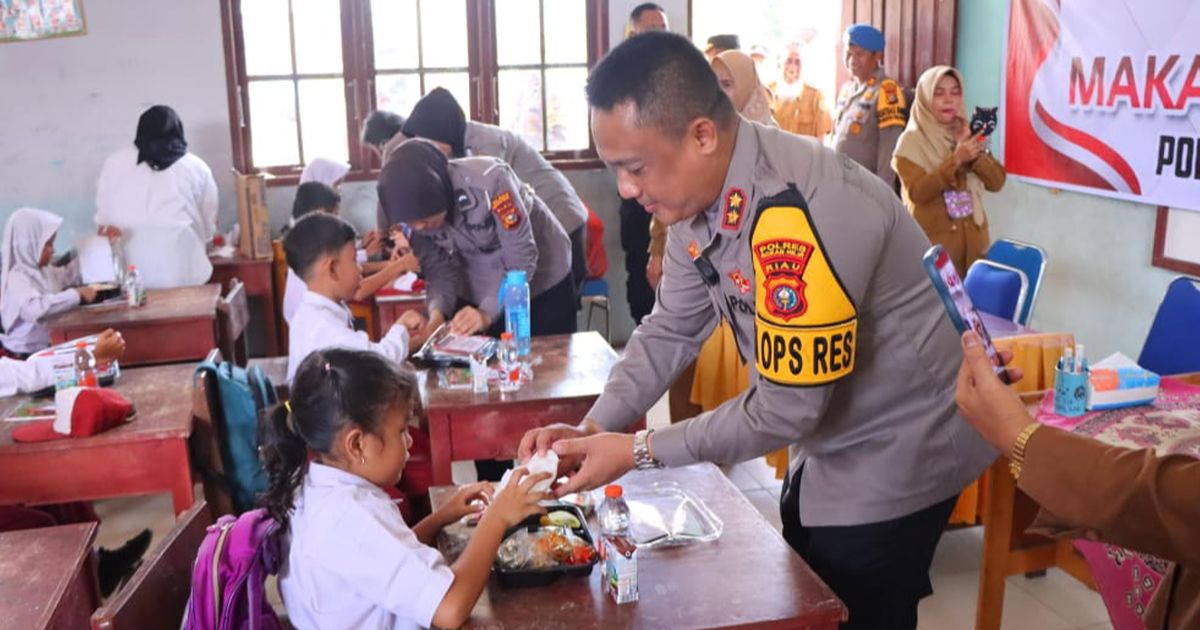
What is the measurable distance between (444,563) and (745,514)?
1.90 ft

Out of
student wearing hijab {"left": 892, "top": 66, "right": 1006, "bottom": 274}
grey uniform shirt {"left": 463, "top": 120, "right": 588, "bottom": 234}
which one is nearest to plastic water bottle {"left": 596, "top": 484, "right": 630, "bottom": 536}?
grey uniform shirt {"left": 463, "top": 120, "right": 588, "bottom": 234}

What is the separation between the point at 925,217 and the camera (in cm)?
428

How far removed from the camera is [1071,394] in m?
2.36

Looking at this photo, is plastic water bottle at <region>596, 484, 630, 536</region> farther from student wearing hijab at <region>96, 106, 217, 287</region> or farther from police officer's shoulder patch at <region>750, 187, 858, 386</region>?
student wearing hijab at <region>96, 106, 217, 287</region>

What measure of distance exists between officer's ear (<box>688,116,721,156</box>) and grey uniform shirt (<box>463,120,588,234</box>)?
291 centimetres

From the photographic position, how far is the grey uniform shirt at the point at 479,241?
10.9 feet

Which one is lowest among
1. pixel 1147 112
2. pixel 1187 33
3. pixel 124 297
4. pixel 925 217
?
pixel 124 297

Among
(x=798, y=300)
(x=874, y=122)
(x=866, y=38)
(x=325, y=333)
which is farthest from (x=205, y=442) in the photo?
(x=866, y=38)

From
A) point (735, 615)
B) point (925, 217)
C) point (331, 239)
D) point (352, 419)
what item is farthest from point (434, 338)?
point (925, 217)

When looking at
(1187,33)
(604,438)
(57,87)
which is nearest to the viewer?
(604,438)

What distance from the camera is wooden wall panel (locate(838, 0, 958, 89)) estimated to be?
17.2 ft

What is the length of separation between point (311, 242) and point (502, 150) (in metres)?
1.70

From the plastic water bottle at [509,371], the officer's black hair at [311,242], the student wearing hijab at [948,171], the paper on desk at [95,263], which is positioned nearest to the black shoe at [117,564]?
the officer's black hair at [311,242]

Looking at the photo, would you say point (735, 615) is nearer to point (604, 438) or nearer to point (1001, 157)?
point (604, 438)
